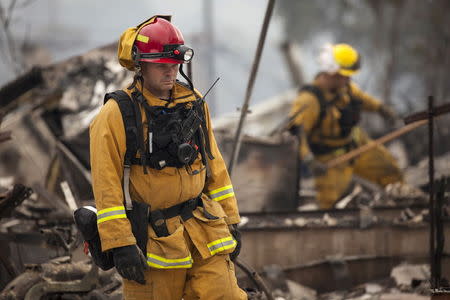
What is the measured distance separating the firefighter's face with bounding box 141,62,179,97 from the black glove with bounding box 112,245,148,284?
34.3 inches

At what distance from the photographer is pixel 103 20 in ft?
81.1

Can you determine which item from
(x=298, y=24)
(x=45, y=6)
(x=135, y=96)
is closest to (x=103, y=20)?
(x=45, y=6)

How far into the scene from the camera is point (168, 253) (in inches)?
156

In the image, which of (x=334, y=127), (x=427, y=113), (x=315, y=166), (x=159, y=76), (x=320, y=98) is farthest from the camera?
(x=334, y=127)

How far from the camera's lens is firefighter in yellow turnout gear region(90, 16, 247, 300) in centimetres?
387

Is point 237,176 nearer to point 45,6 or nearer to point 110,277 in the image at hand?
point 110,277

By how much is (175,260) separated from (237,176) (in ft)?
13.4

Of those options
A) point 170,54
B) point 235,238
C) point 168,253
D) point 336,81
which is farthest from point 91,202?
point 336,81

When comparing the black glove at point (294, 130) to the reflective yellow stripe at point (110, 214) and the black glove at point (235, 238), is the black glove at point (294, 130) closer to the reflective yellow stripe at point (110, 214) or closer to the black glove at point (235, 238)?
the black glove at point (235, 238)

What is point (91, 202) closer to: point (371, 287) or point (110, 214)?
point (371, 287)

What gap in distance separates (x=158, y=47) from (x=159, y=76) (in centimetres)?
15

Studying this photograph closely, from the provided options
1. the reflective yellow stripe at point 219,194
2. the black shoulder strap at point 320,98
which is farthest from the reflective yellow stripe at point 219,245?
the black shoulder strap at point 320,98

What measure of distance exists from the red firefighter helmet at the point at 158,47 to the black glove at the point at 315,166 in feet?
15.9

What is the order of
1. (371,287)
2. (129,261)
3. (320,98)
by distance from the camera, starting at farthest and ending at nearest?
1. (320,98)
2. (371,287)
3. (129,261)
